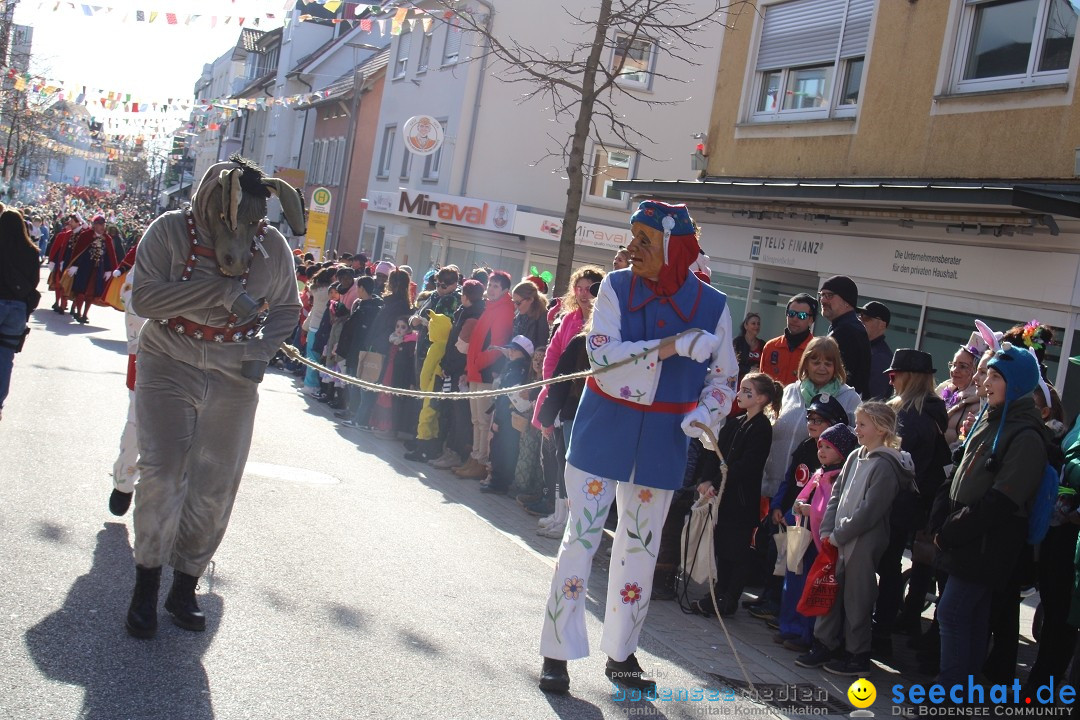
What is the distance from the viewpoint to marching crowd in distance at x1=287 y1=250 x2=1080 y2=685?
558cm

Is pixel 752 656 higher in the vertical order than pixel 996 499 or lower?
lower

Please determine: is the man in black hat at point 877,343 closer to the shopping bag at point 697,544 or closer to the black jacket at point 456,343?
the shopping bag at point 697,544

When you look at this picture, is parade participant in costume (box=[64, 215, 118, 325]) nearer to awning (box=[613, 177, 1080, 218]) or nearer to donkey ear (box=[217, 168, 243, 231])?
awning (box=[613, 177, 1080, 218])

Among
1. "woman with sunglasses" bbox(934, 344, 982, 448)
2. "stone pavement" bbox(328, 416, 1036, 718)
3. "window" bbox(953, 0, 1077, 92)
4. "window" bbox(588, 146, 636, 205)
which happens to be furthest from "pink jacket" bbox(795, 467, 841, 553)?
"window" bbox(588, 146, 636, 205)

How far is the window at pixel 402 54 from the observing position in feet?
115

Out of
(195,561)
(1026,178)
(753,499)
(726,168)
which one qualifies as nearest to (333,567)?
(195,561)

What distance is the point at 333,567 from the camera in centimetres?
656

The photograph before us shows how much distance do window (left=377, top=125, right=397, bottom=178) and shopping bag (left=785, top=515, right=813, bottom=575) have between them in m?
30.2

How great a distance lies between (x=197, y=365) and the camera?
16.7 feet

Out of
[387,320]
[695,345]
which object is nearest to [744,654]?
[695,345]

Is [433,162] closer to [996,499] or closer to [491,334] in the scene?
[491,334]

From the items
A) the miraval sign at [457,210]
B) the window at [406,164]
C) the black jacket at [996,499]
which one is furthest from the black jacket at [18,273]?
the window at [406,164]

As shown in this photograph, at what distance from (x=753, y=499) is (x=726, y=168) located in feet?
34.5

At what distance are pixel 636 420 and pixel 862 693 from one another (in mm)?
2070
